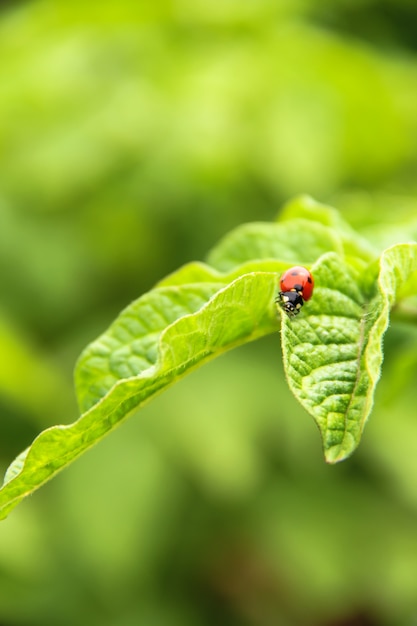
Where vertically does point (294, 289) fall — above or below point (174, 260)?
below

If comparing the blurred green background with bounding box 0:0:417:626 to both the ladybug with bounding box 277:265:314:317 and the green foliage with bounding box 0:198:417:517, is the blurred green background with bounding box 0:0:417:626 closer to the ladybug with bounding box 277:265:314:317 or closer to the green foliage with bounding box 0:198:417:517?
the green foliage with bounding box 0:198:417:517

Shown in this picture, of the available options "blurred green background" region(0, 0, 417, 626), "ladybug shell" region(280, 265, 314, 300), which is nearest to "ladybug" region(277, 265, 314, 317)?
"ladybug shell" region(280, 265, 314, 300)

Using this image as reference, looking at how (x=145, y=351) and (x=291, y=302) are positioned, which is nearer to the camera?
(x=291, y=302)

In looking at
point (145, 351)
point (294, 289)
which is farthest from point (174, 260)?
point (294, 289)

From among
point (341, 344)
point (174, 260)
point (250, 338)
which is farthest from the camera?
point (174, 260)

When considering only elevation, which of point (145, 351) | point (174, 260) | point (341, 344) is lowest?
point (341, 344)

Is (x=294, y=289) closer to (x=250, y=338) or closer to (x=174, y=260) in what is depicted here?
(x=250, y=338)

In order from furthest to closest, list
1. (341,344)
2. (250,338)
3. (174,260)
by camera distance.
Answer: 1. (174,260)
2. (250,338)
3. (341,344)
